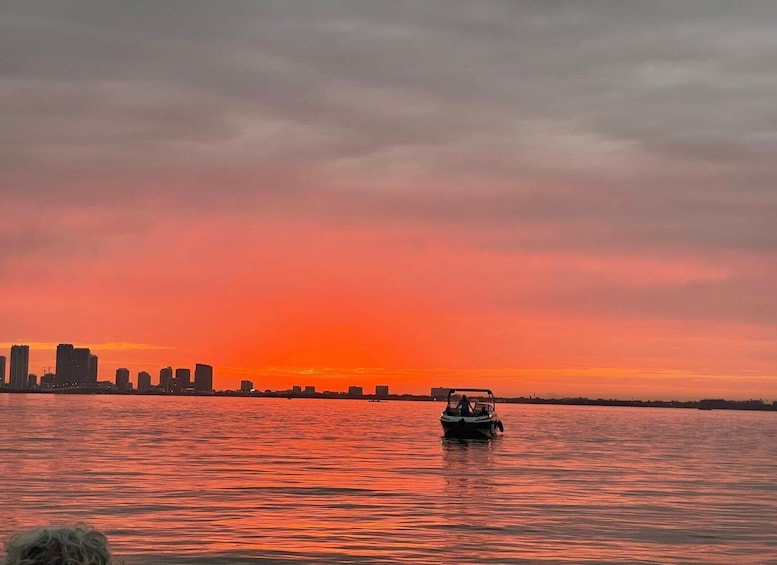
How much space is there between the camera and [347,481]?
45.4 meters

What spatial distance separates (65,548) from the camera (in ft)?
12.6

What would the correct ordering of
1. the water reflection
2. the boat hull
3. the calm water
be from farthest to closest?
the boat hull, the water reflection, the calm water

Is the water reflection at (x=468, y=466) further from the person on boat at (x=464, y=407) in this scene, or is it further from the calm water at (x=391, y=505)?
the person on boat at (x=464, y=407)

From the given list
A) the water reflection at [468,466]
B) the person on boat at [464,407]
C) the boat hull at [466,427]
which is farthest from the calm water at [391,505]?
the person on boat at [464,407]

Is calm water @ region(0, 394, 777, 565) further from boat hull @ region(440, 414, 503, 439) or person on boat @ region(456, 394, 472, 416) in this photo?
person on boat @ region(456, 394, 472, 416)

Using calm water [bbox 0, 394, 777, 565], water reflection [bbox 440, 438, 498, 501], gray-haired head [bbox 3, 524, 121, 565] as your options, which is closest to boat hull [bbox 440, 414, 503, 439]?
water reflection [bbox 440, 438, 498, 501]

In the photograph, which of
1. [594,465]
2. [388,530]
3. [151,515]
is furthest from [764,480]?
[151,515]

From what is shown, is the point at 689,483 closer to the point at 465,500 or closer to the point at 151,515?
the point at 465,500

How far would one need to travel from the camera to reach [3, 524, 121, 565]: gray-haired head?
12.5ft

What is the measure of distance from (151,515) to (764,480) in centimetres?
3578

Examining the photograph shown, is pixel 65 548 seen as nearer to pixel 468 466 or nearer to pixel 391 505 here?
pixel 391 505

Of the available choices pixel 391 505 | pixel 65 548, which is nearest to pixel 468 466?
pixel 391 505

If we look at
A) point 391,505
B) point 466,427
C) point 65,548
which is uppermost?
point 65,548

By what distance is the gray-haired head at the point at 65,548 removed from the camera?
3820 mm
